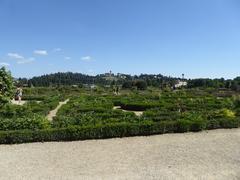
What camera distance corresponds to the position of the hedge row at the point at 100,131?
13.9 metres

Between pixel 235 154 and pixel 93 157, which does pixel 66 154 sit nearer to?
pixel 93 157

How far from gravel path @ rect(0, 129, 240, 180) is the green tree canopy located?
8.02m

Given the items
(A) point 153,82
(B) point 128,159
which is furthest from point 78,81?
(B) point 128,159

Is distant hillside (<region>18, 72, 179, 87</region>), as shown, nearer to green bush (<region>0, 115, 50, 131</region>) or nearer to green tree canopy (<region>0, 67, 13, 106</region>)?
green tree canopy (<region>0, 67, 13, 106</region>)

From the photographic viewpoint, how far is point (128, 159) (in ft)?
36.5

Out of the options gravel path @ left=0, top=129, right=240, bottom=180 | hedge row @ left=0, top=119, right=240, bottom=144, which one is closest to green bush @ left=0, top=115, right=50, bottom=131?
hedge row @ left=0, top=119, right=240, bottom=144

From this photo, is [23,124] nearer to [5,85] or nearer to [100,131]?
[100,131]

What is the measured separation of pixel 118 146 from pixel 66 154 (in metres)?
2.15

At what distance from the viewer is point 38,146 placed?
1328 cm

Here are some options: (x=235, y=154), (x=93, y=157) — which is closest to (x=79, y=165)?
(x=93, y=157)

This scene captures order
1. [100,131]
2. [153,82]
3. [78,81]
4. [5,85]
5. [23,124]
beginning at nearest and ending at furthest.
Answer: [100,131] < [23,124] < [5,85] < [153,82] < [78,81]

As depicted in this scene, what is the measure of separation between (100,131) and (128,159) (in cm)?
381

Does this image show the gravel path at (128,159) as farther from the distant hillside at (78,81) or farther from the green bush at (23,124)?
the distant hillside at (78,81)

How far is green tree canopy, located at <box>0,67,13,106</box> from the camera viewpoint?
20.5 meters
